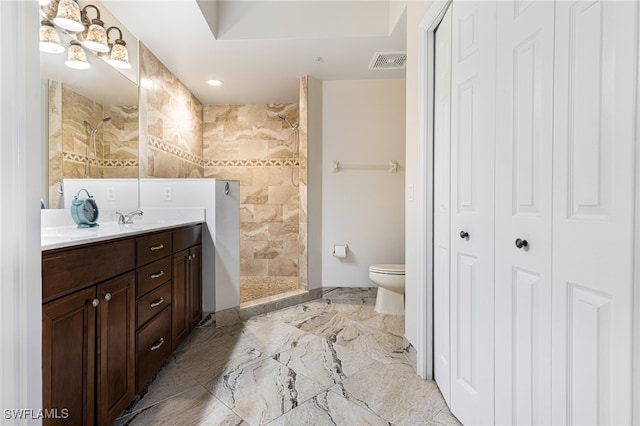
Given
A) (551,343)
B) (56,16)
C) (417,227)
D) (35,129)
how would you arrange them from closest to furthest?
1. (35,129)
2. (551,343)
3. (56,16)
4. (417,227)

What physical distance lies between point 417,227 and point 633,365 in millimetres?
1165

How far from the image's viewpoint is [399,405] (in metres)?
1.51

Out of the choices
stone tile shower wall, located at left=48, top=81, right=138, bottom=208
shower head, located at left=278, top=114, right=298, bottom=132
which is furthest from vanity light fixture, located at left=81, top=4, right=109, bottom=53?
shower head, located at left=278, top=114, right=298, bottom=132

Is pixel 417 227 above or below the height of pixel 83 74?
below

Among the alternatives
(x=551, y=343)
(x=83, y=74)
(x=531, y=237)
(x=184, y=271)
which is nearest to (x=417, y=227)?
(x=531, y=237)

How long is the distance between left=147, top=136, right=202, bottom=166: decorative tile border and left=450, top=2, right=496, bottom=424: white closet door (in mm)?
2432

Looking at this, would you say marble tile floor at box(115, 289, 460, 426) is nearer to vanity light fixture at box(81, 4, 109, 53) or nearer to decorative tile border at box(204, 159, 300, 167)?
vanity light fixture at box(81, 4, 109, 53)

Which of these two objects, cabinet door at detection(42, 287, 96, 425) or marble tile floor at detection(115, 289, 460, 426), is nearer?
cabinet door at detection(42, 287, 96, 425)

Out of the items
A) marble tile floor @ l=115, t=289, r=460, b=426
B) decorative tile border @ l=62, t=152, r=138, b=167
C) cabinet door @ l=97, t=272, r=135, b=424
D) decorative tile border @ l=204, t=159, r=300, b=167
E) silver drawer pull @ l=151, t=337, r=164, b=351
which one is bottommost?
marble tile floor @ l=115, t=289, r=460, b=426

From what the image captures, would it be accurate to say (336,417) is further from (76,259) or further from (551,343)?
(76,259)

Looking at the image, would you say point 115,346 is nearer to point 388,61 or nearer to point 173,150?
point 173,150

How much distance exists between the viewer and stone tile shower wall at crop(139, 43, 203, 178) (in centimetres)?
256

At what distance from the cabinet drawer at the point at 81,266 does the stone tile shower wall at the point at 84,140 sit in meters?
0.69

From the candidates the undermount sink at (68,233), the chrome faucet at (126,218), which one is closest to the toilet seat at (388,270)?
the chrome faucet at (126,218)
